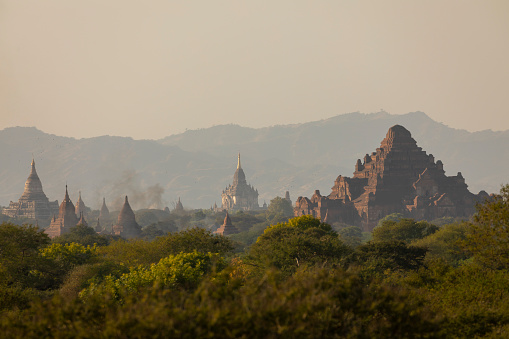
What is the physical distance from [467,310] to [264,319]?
1368 cm

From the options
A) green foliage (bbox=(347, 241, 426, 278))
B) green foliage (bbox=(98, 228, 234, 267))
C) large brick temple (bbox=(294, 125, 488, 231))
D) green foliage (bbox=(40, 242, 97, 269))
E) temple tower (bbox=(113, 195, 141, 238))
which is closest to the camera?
green foliage (bbox=(347, 241, 426, 278))

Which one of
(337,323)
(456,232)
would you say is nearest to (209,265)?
(337,323)

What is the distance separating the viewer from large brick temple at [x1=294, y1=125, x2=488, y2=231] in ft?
582

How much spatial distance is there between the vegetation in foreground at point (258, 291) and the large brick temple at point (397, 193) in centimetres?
10094

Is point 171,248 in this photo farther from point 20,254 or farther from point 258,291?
point 258,291

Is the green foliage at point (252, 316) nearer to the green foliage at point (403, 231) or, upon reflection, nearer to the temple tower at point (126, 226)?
the green foliage at point (403, 231)

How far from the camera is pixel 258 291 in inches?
1061

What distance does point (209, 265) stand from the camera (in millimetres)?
49375

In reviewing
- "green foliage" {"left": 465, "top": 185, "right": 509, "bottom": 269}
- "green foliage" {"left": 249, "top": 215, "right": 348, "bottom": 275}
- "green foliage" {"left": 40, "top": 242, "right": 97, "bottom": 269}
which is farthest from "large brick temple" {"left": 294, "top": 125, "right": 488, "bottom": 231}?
"green foliage" {"left": 465, "top": 185, "right": 509, "bottom": 269}

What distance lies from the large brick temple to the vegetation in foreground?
10094 centimetres

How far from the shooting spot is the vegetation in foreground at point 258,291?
23078 mm

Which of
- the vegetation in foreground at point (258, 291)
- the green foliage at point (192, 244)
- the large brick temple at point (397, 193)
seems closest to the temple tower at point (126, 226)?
the large brick temple at point (397, 193)

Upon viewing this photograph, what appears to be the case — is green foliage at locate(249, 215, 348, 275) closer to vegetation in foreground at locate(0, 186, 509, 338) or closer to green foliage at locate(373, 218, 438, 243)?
vegetation in foreground at locate(0, 186, 509, 338)

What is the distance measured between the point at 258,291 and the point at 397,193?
161 metres
